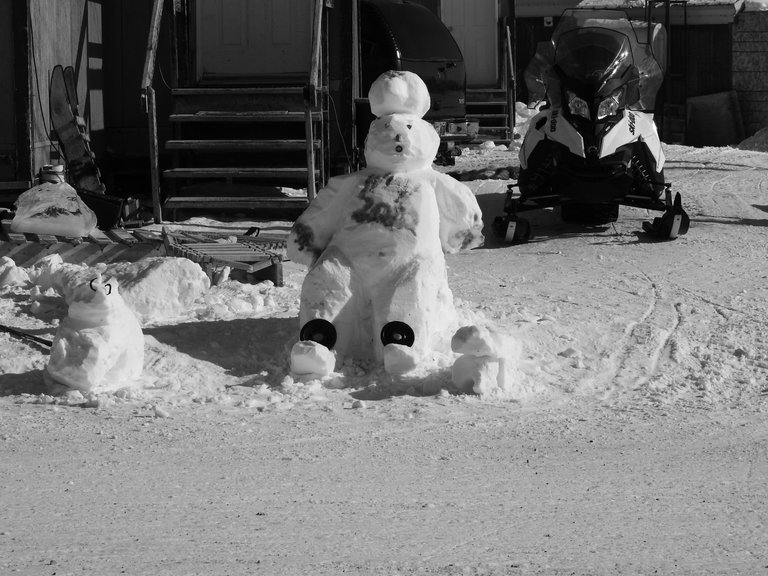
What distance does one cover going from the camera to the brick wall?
66.3ft

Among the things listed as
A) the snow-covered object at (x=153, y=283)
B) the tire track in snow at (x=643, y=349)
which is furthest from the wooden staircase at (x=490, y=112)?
the snow-covered object at (x=153, y=283)

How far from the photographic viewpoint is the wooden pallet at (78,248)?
8305mm

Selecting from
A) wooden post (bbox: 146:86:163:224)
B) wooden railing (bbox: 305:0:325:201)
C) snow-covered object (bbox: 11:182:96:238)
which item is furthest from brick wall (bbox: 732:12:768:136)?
snow-covered object (bbox: 11:182:96:238)

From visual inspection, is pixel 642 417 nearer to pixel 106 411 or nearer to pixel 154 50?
pixel 106 411

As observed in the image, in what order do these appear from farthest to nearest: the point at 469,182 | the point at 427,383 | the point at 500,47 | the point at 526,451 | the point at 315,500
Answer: the point at 500,47 → the point at 469,182 → the point at 427,383 → the point at 526,451 → the point at 315,500

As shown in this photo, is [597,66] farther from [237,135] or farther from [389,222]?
[389,222]

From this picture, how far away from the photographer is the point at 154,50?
428 inches

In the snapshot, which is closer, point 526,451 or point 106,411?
point 526,451

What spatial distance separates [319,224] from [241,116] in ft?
16.3

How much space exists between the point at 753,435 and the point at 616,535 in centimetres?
144

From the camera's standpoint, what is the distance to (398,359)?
5.96 metres

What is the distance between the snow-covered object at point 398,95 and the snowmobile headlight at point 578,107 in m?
3.62

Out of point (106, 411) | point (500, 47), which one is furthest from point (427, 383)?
point (500, 47)

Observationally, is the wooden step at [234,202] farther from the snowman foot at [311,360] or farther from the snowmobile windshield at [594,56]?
the snowman foot at [311,360]
